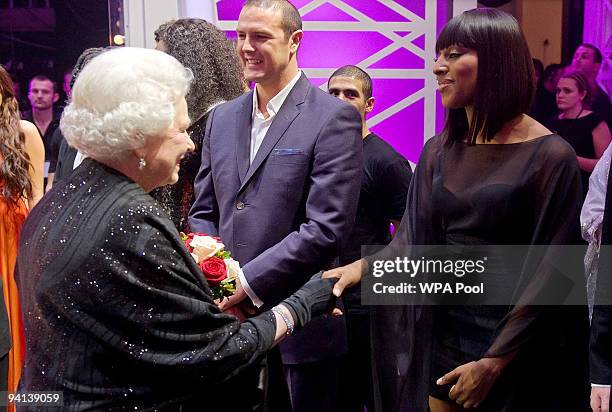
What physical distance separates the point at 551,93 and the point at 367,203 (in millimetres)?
2438

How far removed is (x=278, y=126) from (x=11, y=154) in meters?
1.27

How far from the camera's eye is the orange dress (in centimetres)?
327

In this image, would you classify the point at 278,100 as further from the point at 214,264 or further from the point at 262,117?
the point at 214,264

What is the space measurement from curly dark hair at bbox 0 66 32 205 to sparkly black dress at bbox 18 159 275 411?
1.53 m

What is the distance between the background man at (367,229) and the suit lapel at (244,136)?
0.82 meters

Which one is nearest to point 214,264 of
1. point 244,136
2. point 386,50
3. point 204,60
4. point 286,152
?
point 286,152

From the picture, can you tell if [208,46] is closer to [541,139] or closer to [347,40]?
[347,40]

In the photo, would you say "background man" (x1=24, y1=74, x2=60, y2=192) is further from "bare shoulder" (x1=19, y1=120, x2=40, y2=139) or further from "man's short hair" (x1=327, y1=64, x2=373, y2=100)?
"man's short hair" (x1=327, y1=64, x2=373, y2=100)

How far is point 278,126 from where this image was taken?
2.75m

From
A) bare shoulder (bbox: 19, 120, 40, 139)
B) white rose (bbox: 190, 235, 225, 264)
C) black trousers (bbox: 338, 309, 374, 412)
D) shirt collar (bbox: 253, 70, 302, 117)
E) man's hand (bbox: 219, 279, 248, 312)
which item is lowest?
black trousers (bbox: 338, 309, 374, 412)

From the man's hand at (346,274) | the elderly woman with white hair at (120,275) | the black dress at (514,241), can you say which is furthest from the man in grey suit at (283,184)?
the elderly woman with white hair at (120,275)

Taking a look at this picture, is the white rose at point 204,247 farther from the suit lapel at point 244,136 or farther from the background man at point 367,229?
the background man at point 367,229

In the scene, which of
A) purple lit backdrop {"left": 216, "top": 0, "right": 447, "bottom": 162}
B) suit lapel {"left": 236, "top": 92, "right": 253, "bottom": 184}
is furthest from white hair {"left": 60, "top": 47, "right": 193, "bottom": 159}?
purple lit backdrop {"left": 216, "top": 0, "right": 447, "bottom": 162}

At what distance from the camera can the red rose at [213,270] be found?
89.1 inches
